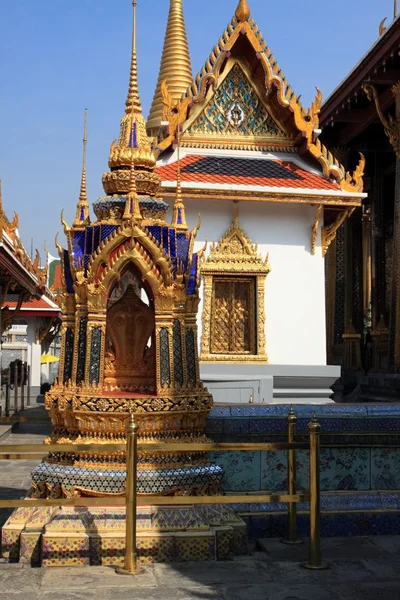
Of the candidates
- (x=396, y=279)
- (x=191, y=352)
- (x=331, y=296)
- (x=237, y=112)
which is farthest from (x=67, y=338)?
(x=331, y=296)

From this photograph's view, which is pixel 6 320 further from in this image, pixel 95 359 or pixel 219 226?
pixel 95 359

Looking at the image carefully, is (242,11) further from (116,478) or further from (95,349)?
(116,478)

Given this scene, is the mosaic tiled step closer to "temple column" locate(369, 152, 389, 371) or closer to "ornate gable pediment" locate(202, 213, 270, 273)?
"ornate gable pediment" locate(202, 213, 270, 273)

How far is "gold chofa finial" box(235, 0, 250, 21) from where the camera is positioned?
13000 millimetres

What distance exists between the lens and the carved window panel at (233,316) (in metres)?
12.5

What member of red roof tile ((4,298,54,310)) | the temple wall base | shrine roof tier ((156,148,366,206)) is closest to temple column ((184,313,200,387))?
shrine roof tier ((156,148,366,206))

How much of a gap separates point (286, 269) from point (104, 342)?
671cm

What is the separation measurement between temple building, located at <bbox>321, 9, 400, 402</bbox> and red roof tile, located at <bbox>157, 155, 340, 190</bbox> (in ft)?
12.5

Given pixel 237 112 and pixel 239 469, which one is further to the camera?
pixel 237 112

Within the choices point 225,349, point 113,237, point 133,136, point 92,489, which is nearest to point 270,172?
point 225,349

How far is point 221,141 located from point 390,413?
7303mm

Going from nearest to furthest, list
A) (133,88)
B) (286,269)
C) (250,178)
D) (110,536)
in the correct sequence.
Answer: (110,536) < (133,88) < (250,178) < (286,269)

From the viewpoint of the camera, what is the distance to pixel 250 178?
40.5 ft

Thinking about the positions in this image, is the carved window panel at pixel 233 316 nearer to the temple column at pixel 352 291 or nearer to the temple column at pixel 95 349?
the temple column at pixel 95 349
